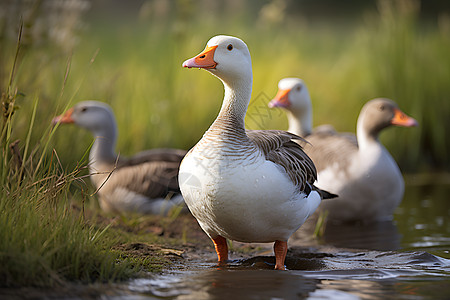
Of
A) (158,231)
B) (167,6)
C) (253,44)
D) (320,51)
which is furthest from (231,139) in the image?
(320,51)

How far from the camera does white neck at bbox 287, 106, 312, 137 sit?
8438mm

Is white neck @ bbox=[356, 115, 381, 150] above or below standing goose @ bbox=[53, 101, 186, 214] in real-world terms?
above

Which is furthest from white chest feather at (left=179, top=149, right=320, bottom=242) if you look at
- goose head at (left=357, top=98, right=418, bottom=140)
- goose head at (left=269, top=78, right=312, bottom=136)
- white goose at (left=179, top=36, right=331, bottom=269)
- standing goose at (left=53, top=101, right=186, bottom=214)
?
goose head at (left=269, top=78, right=312, bottom=136)

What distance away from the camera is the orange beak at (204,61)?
4551 mm

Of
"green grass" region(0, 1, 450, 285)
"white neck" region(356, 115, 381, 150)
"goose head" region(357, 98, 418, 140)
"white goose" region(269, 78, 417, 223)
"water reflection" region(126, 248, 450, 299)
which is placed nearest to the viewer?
"water reflection" region(126, 248, 450, 299)

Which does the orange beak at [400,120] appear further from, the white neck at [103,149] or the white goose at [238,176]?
the white neck at [103,149]

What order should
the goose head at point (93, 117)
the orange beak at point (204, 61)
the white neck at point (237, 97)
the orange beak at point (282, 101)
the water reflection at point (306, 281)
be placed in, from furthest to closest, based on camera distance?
the goose head at point (93, 117), the orange beak at point (282, 101), the white neck at point (237, 97), the orange beak at point (204, 61), the water reflection at point (306, 281)

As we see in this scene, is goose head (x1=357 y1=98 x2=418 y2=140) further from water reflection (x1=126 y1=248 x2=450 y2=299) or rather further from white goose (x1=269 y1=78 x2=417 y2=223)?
water reflection (x1=126 y1=248 x2=450 y2=299)

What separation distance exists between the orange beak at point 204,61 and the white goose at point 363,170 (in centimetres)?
315

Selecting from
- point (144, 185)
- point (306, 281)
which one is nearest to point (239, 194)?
point (306, 281)

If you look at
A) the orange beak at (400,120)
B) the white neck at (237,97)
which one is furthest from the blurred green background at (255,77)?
the white neck at (237,97)

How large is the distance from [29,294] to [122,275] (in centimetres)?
68

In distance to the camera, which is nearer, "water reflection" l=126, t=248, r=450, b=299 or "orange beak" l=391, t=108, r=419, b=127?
"water reflection" l=126, t=248, r=450, b=299

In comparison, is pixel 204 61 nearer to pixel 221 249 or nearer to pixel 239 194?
pixel 239 194
